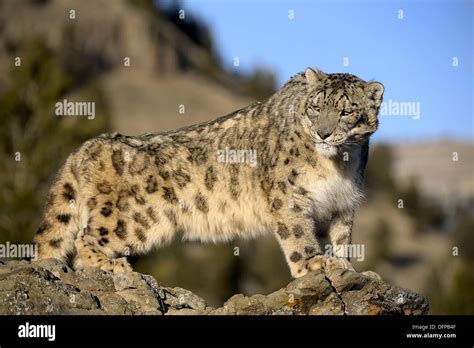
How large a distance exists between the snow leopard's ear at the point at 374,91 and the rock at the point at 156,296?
2.31 meters

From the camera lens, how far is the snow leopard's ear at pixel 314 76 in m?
12.7

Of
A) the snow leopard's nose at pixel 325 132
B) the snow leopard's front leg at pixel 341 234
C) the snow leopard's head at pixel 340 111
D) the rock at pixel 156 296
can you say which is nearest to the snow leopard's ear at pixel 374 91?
the snow leopard's head at pixel 340 111

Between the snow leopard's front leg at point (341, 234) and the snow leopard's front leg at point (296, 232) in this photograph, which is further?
the snow leopard's front leg at point (341, 234)

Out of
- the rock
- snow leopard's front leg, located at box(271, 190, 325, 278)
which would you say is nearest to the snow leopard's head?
snow leopard's front leg, located at box(271, 190, 325, 278)

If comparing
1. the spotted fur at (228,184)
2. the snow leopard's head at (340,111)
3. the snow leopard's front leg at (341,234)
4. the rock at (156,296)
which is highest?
the snow leopard's head at (340,111)

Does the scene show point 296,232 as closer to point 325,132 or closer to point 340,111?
point 325,132

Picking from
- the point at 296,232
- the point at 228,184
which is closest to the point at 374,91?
the point at 296,232

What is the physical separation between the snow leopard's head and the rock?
166cm

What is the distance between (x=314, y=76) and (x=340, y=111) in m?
0.81

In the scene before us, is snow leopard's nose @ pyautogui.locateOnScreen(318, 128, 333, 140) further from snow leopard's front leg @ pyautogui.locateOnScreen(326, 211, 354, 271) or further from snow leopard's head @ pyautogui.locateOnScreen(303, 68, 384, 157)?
snow leopard's front leg @ pyautogui.locateOnScreen(326, 211, 354, 271)

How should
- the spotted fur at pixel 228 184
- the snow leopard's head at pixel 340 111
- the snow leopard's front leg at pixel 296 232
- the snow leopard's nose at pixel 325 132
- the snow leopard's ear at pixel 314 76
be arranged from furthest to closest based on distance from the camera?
the snow leopard's ear at pixel 314 76, the spotted fur at pixel 228 184, the snow leopard's front leg at pixel 296 232, the snow leopard's head at pixel 340 111, the snow leopard's nose at pixel 325 132

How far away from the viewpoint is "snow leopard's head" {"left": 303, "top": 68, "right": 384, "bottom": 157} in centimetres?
1205

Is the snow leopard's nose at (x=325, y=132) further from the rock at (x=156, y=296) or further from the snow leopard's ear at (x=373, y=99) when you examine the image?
the rock at (x=156, y=296)

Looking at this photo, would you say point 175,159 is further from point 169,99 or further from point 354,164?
point 169,99
